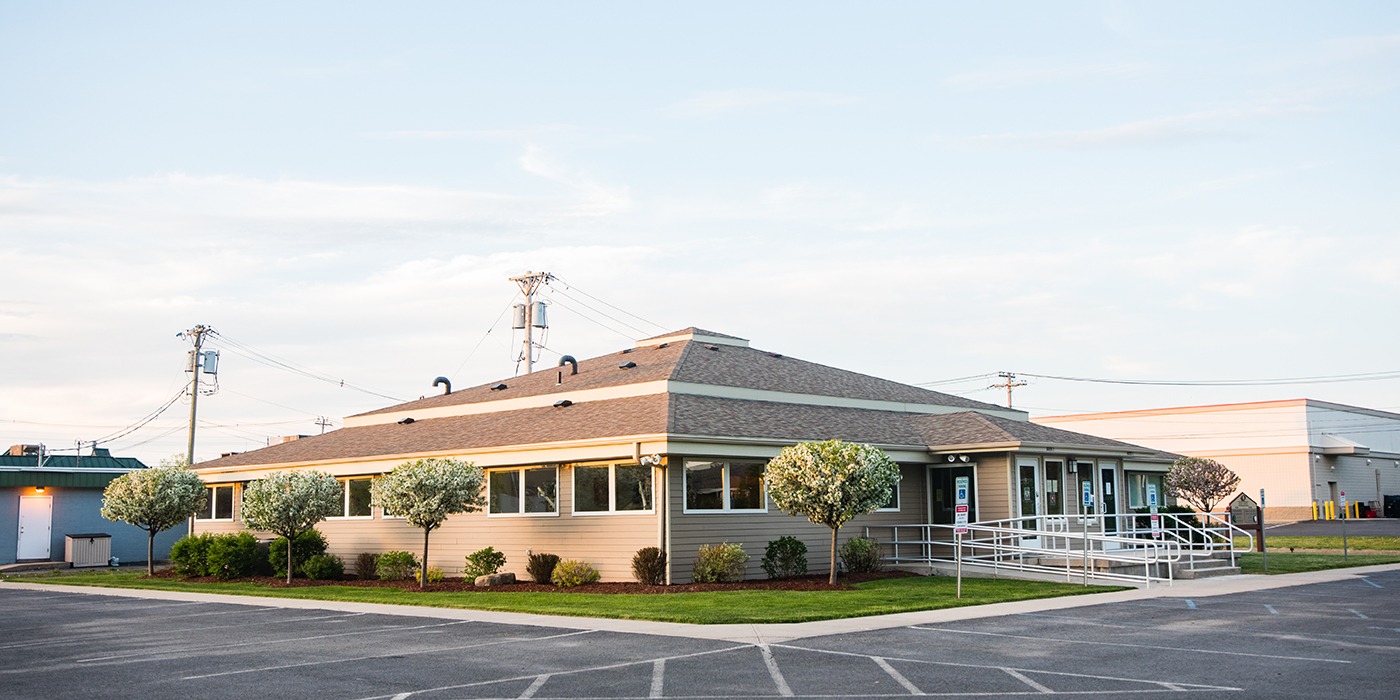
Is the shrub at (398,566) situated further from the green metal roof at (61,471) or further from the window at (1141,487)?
the window at (1141,487)

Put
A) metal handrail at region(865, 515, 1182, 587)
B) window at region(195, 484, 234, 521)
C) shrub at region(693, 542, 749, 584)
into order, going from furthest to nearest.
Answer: window at region(195, 484, 234, 521) → metal handrail at region(865, 515, 1182, 587) → shrub at region(693, 542, 749, 584)

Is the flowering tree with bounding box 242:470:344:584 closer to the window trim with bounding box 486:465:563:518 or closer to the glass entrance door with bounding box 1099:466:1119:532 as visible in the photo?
the window trim with bounding box 486:465:563:518

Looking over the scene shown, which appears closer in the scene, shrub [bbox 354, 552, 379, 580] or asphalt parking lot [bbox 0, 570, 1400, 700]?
asphalt parking lot [bbox 0, 570, 1400, 700]

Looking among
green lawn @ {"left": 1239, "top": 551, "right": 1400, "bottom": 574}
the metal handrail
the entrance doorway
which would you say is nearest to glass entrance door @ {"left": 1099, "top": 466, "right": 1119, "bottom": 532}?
the metal handrail

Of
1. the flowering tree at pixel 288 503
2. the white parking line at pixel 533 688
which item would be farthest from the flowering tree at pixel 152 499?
the white parking line at pixel 533 688

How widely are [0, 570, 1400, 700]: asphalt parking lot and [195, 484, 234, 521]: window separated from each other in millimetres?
18696

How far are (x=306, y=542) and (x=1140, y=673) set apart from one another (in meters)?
24.9

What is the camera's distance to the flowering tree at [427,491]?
26594 millimetres

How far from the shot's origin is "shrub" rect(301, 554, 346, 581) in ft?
103

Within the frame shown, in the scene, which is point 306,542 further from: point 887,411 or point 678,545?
point 887,411

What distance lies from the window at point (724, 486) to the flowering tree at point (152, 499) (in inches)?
715

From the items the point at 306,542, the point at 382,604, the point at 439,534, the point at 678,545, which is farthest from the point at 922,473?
the point at 306,542

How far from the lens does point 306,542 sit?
32250mm

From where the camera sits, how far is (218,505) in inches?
1533
